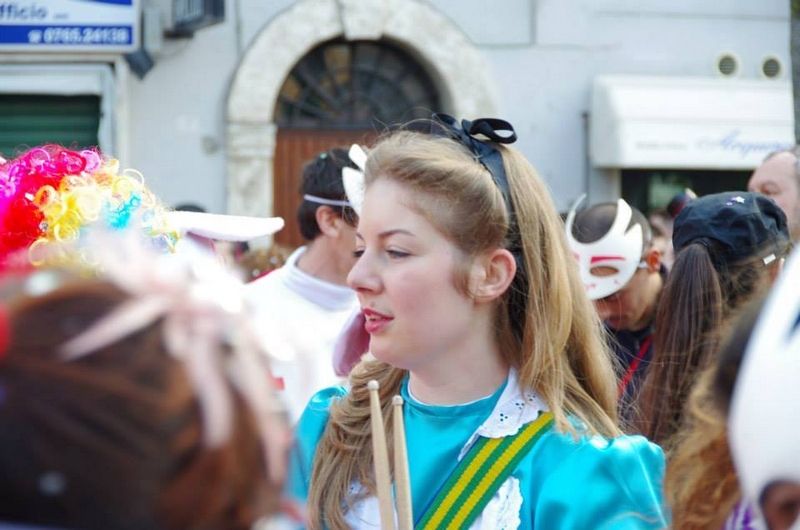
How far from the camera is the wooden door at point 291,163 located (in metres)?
12.3

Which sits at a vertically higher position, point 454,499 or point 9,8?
point 9,8

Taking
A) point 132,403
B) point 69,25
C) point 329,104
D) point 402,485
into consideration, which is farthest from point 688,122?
point 132,403

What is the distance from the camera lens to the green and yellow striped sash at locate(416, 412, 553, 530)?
7.77ft

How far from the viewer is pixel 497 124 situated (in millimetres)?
2654

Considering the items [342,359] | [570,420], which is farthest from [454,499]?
[342,359]

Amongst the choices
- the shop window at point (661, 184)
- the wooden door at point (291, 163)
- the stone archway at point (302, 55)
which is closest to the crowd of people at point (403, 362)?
the stone archway at point (302, 55)

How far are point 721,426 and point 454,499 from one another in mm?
943

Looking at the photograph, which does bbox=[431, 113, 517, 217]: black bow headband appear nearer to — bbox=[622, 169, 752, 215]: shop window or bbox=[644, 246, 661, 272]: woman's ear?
bbox=[644, 246, 661, 272]: woman's ear

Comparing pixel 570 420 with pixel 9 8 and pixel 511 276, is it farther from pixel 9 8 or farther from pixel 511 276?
pixel 9 8

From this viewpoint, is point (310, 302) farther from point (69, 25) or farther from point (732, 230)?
point (69, 25)

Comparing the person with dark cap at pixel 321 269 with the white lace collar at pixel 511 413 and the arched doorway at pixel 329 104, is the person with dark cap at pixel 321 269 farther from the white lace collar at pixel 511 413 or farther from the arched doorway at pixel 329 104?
the arched doorway at pixel 329 104

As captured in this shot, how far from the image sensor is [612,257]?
4.57 m

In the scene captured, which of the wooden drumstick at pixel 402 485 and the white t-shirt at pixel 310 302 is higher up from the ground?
the white t-shirt at pixel 310 302

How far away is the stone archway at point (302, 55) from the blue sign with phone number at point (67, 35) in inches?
46.0
